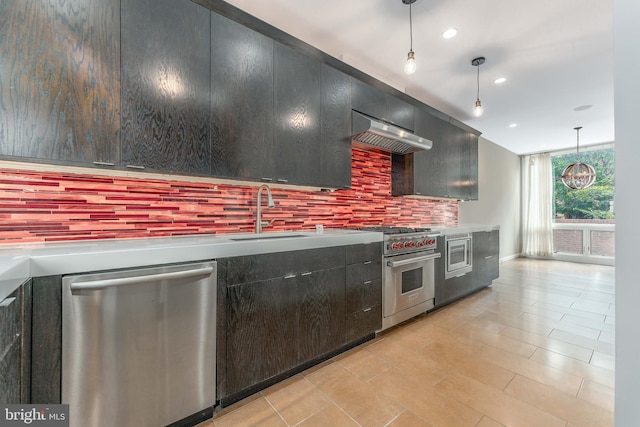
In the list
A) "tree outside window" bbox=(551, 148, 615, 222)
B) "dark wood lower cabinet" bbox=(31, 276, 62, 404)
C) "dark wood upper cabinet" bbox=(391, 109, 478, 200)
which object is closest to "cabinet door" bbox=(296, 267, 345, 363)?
"dark wood lower cabinet" bbox=(31, 276, 62, 404)

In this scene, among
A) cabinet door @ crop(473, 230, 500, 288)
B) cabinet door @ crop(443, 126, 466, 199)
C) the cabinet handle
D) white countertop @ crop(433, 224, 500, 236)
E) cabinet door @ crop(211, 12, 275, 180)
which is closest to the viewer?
the cabinet handle

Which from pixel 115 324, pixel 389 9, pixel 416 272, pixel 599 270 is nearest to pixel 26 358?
pixel 115 324

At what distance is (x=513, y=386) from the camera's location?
177cm

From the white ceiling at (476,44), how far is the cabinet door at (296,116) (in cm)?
42

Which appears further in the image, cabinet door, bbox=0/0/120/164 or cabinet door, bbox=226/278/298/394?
cabinet door, bbox=226/278/298/394

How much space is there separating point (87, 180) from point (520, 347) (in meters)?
3.52

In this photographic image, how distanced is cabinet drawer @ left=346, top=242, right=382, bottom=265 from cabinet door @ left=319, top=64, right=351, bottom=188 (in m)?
0.62

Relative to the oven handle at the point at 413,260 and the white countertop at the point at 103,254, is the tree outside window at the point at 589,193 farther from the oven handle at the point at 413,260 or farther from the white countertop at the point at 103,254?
the white countertop at the point at 103,254

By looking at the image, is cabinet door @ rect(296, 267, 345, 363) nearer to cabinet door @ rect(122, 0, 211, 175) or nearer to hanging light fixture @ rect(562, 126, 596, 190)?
cabinet door @ rect(122, 0, 211, 175)

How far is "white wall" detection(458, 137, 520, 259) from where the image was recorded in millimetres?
5566

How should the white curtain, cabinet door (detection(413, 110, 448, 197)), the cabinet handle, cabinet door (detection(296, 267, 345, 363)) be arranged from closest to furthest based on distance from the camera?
the cabinet handle
cabinet door (detection(296, 267, 345, 363))
cabinet door (detection(413, 110, 448, 197))
the white curtain

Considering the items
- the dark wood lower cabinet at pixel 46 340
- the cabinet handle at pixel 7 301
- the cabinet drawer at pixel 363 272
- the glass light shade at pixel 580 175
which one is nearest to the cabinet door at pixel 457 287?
the cabinet drawer at pixel 363 272

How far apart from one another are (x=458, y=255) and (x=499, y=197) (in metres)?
3.95

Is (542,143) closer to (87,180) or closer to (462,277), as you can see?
(462,277)
